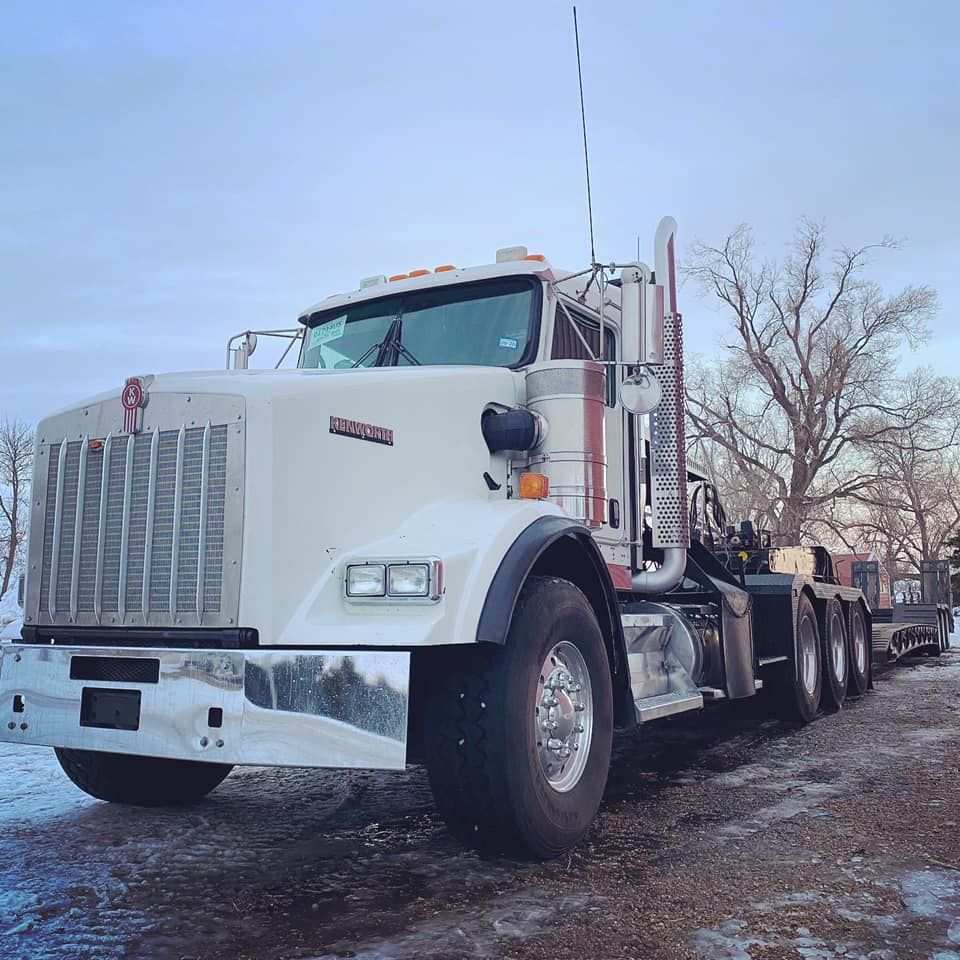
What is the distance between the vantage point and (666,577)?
632 cm

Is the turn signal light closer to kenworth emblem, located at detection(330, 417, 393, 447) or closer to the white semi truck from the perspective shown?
the white semi truck

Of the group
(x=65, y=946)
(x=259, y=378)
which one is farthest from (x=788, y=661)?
(x=65, y=946)

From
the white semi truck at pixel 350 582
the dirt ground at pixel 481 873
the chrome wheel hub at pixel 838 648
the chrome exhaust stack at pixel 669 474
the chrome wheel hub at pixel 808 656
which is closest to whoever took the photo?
the dirt ground at pixel 481 873

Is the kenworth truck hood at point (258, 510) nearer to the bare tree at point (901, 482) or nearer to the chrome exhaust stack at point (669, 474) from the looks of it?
the chrome exhaust stack at point (669, 474)

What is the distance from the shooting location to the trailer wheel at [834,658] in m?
8.91

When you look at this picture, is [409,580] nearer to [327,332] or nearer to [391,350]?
[391,350]

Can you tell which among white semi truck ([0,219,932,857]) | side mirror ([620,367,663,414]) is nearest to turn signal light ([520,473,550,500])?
white semi truck ([0,219,932,857])

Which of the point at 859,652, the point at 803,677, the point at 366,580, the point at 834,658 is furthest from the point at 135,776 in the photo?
the point at 859,652

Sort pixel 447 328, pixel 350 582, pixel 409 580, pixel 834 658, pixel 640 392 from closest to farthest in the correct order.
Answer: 1. pixel 409 580
2. pixel 350 582
3. pixel 640 392
4. pixel 447 328
5. pixel 834 658

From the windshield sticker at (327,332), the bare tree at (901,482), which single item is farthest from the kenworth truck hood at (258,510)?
the bare tree at (901,482)

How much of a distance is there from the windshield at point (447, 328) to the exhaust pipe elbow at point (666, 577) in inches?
67.9

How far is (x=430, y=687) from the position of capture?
4.00 m

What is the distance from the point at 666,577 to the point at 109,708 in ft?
11.6

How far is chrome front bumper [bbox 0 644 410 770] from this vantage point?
3.57 metres
